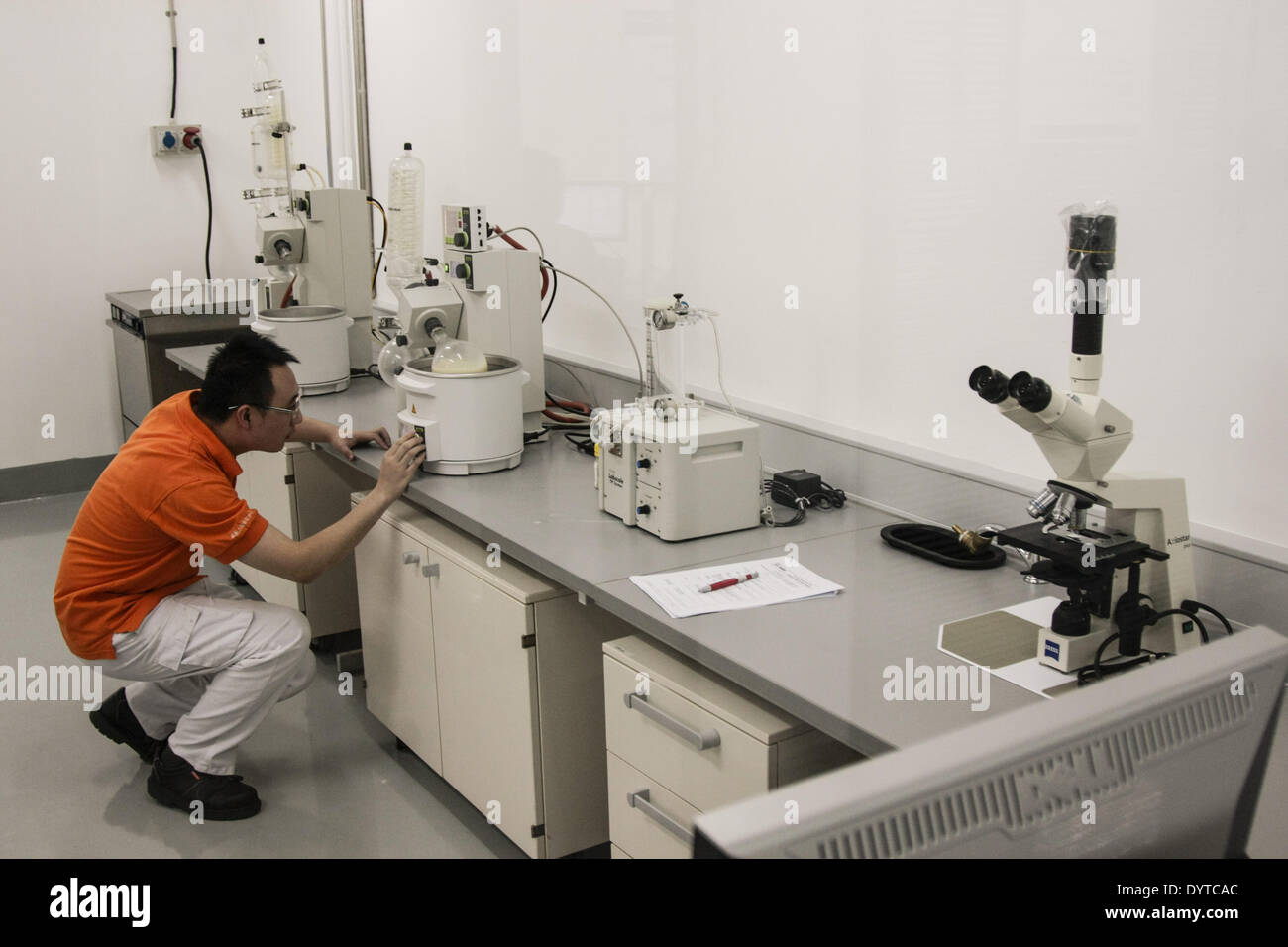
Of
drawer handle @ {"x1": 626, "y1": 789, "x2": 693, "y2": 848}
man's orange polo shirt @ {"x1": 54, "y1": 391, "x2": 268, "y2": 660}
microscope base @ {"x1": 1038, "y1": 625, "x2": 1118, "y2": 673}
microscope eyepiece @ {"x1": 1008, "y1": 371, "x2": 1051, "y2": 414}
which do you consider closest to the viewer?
microscope eyepiece @ {"x1": 1008, "y1": 371, "x2": 1051, "y2": 414}

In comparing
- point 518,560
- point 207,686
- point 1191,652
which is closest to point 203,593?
point 207,686

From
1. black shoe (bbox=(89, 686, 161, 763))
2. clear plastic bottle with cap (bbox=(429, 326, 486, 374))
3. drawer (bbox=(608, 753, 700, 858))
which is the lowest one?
black shoe (bbox=(89, 686, 161, 763))

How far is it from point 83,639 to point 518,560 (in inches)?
40.8

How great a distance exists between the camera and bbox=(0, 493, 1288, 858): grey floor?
99.1 inches

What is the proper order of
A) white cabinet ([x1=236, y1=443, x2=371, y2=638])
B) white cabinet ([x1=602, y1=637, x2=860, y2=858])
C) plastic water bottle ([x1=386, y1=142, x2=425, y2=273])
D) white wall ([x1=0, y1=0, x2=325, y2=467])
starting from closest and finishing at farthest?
white cabinet ([x1=602, y1=637, x2=860, y2=858]) → white cabinet ([x1=236, y1=443, x2=371, y2=638]) → plastic water bottle ([x1=386, y1=142, x2=425, y2=273]) → white wall ([x1=0, y1=0, x2=325, y2=467])

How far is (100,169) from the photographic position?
4.91m

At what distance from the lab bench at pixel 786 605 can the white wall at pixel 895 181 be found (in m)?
0.32

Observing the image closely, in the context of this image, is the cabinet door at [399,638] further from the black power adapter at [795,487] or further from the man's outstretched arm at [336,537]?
the black power adapter at [795,487]

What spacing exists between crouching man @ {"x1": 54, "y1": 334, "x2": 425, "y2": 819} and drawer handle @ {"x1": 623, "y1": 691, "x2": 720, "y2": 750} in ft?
2.87

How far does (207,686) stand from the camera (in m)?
2.73

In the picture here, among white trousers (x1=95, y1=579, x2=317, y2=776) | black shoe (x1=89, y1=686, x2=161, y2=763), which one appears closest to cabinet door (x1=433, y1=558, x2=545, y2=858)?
white trousers (x1=95, y1=579, x2=317, y2=776)

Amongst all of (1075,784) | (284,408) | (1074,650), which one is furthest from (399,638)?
(1075,784)

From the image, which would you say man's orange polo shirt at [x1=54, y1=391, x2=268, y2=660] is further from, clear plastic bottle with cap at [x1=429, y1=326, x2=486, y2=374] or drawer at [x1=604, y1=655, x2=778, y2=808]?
drawer at [x1=604, y1=655, x2=778, y2=808]

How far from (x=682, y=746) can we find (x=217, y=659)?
1.32m
